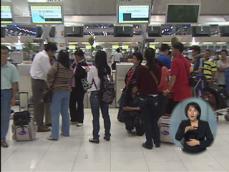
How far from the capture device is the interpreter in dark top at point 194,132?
195 cm

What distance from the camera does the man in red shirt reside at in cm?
524

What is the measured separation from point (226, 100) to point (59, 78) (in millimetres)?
3343

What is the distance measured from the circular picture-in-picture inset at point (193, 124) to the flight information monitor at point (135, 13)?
285 inches

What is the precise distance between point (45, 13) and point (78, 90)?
2.95 meters

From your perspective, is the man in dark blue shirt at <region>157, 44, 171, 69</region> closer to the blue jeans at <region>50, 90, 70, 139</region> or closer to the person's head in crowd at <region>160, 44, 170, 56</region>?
the person's head in crowd at <region>160, 44, 170, 56</region>

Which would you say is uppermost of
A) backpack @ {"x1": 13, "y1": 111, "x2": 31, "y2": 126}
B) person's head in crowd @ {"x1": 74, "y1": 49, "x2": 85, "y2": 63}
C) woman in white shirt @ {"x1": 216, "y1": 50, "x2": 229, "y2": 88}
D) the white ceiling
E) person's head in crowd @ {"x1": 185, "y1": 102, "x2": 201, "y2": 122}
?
the white ceiling

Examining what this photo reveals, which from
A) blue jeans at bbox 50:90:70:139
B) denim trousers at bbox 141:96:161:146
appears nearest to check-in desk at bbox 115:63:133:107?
blue jeans at bbox 50:90:70:139

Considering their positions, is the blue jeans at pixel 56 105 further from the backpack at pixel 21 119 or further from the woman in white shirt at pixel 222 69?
the woman in white shirt at pixel 222 69

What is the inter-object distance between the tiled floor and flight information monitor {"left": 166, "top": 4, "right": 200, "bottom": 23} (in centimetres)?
367

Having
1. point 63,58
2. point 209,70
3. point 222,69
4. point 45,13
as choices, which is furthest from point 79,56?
point 222,69

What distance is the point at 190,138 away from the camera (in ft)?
6.82

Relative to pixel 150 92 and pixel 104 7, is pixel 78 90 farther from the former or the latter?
pixel 104 7

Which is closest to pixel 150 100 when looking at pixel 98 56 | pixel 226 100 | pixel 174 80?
pixel 174 80

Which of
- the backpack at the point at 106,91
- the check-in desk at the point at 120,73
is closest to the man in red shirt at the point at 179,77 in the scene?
the backpack at the point at 106,91
